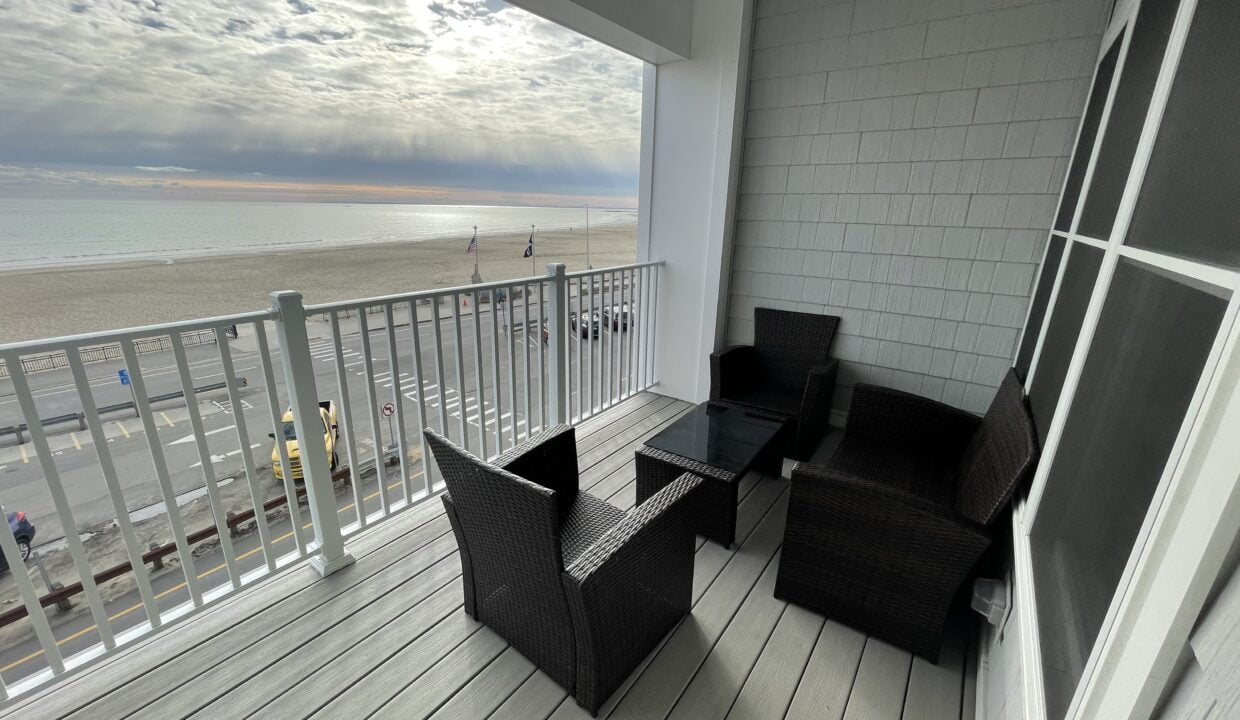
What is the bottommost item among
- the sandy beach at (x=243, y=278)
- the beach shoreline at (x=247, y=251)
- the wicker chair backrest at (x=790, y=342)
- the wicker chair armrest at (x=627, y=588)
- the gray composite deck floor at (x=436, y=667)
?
the gray composite deck floor at (x=436, y=667)

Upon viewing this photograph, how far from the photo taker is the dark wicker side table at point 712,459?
7.48 feet

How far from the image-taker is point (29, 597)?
4.67ft

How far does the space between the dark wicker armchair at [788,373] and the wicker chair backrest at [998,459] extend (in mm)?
919

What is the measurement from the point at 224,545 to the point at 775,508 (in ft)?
8.54

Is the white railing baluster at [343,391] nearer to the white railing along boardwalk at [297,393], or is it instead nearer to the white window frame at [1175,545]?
the white railing along boardwalk at [297,393]

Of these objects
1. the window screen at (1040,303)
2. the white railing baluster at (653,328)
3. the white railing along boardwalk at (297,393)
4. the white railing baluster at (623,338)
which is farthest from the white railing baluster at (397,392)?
the window screen at (1040,303)

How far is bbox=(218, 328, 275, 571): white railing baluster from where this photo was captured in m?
1.72

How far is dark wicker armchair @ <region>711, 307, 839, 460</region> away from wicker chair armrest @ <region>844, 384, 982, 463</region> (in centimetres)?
43

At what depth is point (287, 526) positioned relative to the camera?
19.0ft

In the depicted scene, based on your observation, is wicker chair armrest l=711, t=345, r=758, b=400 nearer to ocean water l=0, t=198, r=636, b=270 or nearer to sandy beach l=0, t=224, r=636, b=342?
sandy beach l=0, t=224, r=636, b=342

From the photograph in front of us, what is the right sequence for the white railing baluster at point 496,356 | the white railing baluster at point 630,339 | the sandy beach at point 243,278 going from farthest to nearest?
the white railing baluster at point 630,339 < the white railing baluster at point 496,356 < the sandy beach at point 243,278

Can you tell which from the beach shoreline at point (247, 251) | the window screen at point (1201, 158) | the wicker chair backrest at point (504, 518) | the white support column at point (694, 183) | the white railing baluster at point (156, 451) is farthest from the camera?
the white support column at point (694, 183)

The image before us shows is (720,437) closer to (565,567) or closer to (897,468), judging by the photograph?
(897,468)

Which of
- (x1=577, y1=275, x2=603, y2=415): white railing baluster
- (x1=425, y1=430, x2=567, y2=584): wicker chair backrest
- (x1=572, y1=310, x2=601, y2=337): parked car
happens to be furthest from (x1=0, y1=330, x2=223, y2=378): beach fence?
(x1=577, y1=275, x2=603, y2=415): white railing baluster
